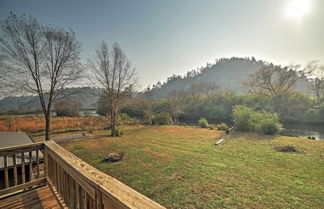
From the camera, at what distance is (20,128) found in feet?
44.2

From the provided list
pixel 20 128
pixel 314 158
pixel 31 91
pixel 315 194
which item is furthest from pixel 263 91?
pixel 20 128

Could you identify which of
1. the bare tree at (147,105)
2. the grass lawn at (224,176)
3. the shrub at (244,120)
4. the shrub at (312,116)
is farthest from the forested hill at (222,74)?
the grass lawn at (224,176)

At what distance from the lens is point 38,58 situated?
974cm

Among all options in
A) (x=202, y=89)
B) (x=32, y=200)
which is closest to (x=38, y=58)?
(x=32, y=200)

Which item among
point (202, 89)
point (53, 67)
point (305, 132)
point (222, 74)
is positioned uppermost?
point (222, 74)

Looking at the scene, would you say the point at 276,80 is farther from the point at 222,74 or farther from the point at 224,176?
the point at 222,74

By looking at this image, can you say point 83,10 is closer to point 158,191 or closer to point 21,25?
point 21,25

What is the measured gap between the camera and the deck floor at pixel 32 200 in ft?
8.50

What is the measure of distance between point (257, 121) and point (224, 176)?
36.1ft

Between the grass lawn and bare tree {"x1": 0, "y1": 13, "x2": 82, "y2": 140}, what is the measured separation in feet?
18.1

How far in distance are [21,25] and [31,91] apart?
4.18 meters

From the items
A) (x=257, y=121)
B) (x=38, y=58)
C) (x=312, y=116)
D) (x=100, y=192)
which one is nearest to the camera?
(x=100, y=192)

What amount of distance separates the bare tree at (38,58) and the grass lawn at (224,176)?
18.1ft

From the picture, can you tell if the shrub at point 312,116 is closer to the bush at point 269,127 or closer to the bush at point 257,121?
the bush at point 257,121
